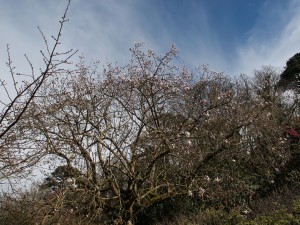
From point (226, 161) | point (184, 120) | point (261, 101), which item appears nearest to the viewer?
point (184, 120)

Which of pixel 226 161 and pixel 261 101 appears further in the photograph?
pixel 261 101

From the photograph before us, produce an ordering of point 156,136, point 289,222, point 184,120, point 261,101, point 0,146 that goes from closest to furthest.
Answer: point 0,146
point 289,222
point 156,136
point 184,120
point 261,101

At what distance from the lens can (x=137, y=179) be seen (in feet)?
30.3

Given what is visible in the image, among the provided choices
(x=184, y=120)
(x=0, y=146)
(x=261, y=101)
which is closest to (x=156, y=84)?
(x=184, y=120)

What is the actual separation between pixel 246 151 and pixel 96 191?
5.53 m

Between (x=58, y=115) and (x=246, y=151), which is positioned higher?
(x=58, y=115)

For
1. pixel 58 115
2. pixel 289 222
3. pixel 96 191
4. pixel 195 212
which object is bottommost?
pixel 289 222

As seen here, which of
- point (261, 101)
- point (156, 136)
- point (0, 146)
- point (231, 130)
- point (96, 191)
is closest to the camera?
point (0, 146)

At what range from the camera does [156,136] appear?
9.20 metres

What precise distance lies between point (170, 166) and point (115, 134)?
79.1 inches

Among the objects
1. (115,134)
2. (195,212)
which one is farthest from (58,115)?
(195,212)

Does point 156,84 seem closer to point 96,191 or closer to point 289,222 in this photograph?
point 96,191

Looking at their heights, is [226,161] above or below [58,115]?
below

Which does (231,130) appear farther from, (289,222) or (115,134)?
(289,222)
